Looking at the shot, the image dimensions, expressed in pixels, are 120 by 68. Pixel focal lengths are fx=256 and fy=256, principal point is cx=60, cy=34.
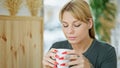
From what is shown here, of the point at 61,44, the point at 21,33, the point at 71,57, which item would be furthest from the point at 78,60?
the point at 21,33

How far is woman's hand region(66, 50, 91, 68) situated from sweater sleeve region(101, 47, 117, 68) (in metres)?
0.10

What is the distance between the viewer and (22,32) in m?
1.80

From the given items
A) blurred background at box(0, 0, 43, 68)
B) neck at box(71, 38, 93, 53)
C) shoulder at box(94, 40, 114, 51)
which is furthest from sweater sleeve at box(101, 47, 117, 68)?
blurred background at box(0, 0, 43, 68)

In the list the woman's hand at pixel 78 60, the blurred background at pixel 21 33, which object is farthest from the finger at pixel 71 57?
the blurred background at pixel 21 33

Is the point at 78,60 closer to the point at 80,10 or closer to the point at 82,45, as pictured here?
the point at 82,45

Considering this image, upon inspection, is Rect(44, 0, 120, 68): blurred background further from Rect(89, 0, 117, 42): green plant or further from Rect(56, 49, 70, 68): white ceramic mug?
Rect(56, 49, 70, 68): white ceramic mug

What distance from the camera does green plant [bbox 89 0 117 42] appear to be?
1.72 meters

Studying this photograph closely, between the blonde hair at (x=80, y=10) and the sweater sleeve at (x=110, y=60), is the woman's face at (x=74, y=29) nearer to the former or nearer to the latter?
the blonde hair at (x=80, y=10)

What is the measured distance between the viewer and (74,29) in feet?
5.58

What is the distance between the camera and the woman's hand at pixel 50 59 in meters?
1.69

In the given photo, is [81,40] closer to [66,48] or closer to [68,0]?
[66,48]

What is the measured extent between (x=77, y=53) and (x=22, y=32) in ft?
1.37

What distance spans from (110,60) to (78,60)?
21 cm

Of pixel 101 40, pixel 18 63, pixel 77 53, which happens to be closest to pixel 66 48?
pixel 77 53
